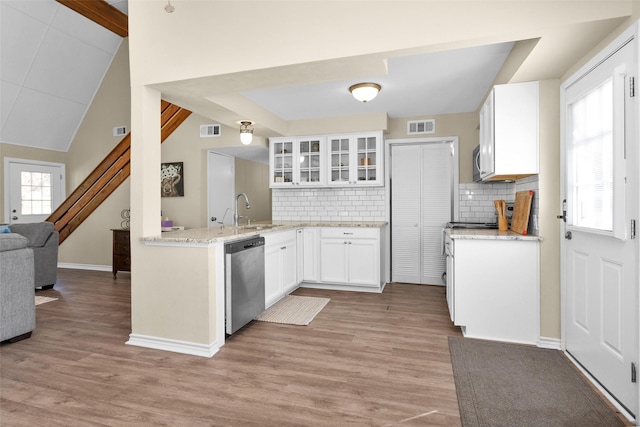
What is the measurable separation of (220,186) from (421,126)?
3698mm

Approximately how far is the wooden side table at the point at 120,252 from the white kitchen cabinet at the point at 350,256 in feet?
11.2

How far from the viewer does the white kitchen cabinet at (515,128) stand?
2.98m

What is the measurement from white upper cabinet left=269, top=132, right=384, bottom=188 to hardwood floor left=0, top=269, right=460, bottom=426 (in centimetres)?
216

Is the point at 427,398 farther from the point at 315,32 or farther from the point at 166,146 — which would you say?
the point at 166,146

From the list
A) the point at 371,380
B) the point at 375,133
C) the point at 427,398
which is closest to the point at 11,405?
the point at 371,380

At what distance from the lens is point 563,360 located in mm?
2688

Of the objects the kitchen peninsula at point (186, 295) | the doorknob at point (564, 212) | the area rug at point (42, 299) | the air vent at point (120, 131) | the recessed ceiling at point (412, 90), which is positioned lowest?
the area rug at point (42, 299)

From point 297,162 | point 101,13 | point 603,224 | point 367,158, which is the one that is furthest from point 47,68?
point 603,224

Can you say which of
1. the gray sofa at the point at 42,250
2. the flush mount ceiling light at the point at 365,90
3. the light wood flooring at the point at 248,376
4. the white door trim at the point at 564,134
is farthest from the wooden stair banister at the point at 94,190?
the white door trim at the point at 564,134

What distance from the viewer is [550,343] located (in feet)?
9.62

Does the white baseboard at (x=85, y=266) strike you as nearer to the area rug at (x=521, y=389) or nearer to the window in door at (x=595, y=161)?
→ the area rug at (x=521, y=389)

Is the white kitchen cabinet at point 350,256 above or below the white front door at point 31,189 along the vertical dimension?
below

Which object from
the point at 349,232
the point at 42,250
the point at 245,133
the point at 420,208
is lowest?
the point at 42,250

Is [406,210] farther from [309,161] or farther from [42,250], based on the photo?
[42,250]
